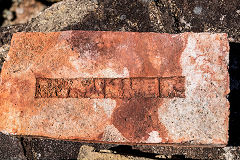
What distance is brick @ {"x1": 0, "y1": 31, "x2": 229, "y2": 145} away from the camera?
1388 millimetres

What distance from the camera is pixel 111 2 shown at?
184 cm

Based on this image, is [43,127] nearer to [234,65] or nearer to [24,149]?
[24,149]

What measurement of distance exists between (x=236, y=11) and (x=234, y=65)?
15.1 inches

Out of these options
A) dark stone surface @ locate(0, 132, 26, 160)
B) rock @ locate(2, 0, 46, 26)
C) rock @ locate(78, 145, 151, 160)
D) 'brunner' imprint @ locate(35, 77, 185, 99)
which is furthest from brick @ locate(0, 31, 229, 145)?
rock @ locate(2, 0, 46, 26)

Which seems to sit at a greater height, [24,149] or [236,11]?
[236,11]

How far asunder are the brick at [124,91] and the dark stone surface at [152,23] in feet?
1.16

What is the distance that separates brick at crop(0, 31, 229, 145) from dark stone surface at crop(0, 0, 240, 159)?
35 cm

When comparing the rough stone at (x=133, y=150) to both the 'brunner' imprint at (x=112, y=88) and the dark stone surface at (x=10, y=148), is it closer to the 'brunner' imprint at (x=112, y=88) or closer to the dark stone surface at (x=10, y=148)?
the dark stone surface at (x=10, y=148)

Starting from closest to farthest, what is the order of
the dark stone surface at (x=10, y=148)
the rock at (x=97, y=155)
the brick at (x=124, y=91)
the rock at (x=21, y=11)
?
the brick at (x=124, y=91)
the rock at (x=97, y=155)
the dark stone surface at (x=10, y=148)
the rock at (x=21, y=11)

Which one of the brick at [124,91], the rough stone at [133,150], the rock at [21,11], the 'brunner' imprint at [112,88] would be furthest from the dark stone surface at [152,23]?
the rock at [21,11]

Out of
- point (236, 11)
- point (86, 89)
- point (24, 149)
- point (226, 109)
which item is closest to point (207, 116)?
point (226, 109)

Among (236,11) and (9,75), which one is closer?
(9,75)

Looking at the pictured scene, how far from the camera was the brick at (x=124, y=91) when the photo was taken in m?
1.39

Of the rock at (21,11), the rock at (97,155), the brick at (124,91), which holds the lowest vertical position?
the rock at (97,155)
